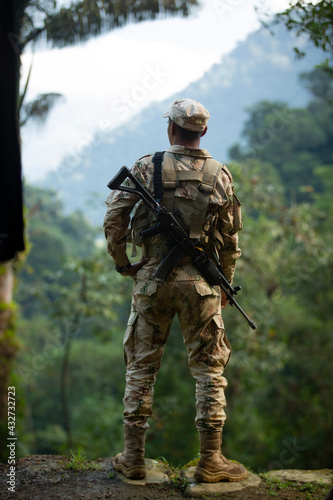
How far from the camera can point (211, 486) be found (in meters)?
2.94

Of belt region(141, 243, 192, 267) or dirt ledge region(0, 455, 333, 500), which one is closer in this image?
dirt ledge region(0, 455, 333, 500)

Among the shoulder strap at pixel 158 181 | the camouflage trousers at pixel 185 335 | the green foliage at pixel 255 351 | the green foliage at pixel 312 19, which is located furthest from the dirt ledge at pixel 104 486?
the green foliage at pixel 255 351

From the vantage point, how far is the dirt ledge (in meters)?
2.86

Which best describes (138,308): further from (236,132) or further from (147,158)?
(236,132)

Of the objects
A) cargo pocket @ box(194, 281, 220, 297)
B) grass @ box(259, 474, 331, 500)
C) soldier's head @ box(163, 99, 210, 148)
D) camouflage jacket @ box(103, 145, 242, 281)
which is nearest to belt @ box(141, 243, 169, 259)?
camouflage jacket @ box(103, 145, 242, 281)

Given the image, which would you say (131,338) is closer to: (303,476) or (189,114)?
(189,114)

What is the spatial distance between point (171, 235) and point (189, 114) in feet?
2.35

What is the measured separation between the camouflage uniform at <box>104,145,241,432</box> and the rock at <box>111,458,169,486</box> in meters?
0.34

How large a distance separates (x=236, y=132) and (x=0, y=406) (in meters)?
32.0

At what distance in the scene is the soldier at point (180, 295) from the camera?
2.95 meters

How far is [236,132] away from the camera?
3697 cm

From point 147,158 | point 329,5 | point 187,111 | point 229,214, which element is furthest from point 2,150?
point 329,5

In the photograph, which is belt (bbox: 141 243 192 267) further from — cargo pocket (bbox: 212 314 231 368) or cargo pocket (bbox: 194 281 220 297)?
cargo pocket (bbox: 212 314 231 368)

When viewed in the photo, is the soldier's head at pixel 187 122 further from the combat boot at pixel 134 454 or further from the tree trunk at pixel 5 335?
the tree trunk at pixel 5 335
